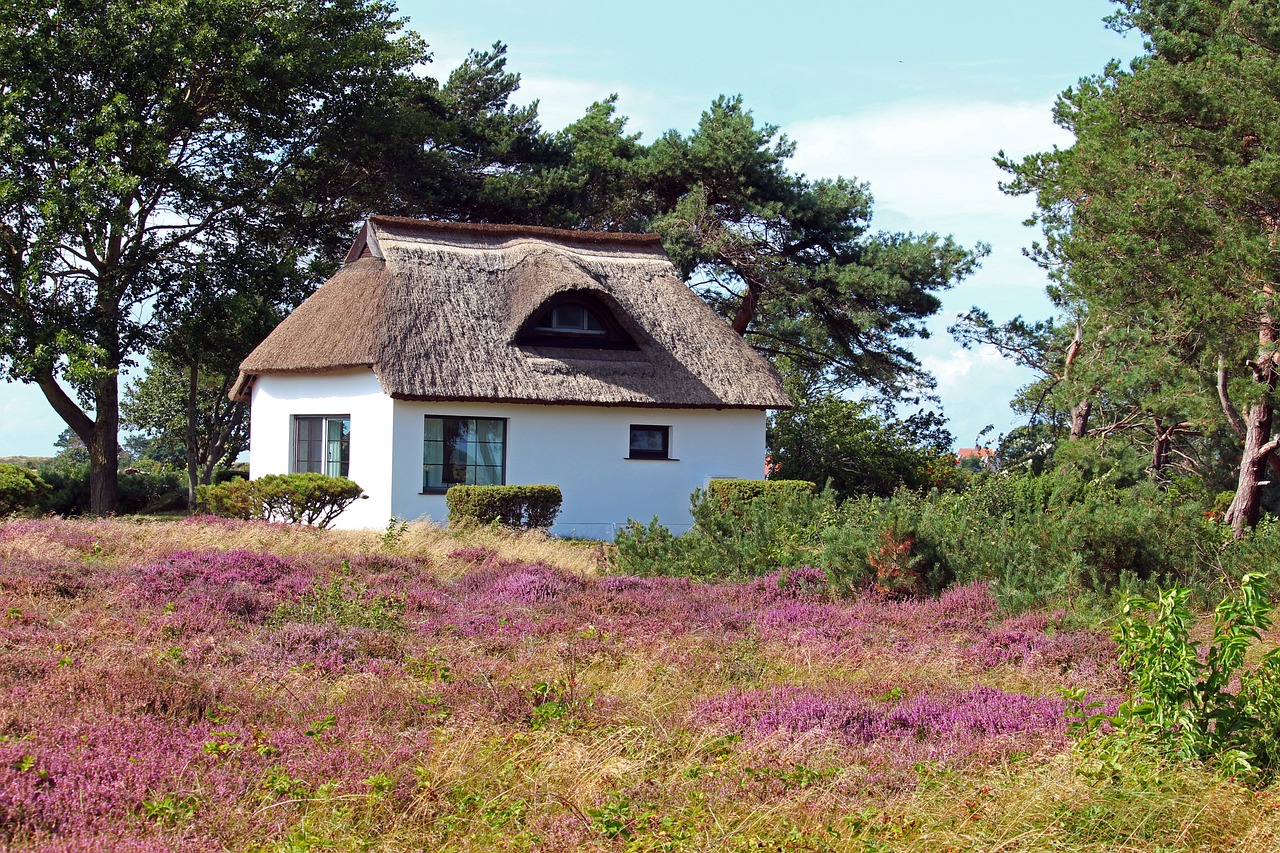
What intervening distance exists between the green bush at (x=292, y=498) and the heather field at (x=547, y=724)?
24.5ft

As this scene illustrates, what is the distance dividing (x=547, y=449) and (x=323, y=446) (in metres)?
3.78

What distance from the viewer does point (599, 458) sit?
20672mm

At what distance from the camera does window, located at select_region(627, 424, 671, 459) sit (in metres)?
21.2

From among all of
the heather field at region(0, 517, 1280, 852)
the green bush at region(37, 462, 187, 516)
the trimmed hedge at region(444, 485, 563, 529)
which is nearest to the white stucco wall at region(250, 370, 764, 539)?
the trimmed hedge at region(444, 485, 563, 529)

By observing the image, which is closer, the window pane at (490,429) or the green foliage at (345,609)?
the green foliage at (345,609)

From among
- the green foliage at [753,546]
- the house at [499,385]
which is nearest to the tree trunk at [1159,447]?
the house at [499,385]

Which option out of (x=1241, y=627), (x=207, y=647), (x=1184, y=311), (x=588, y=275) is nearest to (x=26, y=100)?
(x=588, y=275)

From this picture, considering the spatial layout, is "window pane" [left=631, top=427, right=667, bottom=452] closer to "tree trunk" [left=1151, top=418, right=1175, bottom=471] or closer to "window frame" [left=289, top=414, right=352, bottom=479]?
"window frame" [left=289, top=414, right=352, bottom=479]

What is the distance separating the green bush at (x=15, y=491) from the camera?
1825 cm

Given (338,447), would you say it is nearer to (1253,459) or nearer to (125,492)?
(125,492)

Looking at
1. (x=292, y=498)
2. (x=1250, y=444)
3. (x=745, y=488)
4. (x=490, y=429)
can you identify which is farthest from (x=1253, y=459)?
(x=292, y=498)

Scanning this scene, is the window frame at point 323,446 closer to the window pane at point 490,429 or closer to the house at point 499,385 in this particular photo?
the house at point 499,385

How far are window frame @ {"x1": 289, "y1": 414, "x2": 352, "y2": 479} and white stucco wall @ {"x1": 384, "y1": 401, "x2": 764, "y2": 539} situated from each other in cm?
150

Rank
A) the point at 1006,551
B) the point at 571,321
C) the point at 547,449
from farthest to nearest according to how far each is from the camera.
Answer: the point at 571,321, the point at 547,449, the point at 1006,551
